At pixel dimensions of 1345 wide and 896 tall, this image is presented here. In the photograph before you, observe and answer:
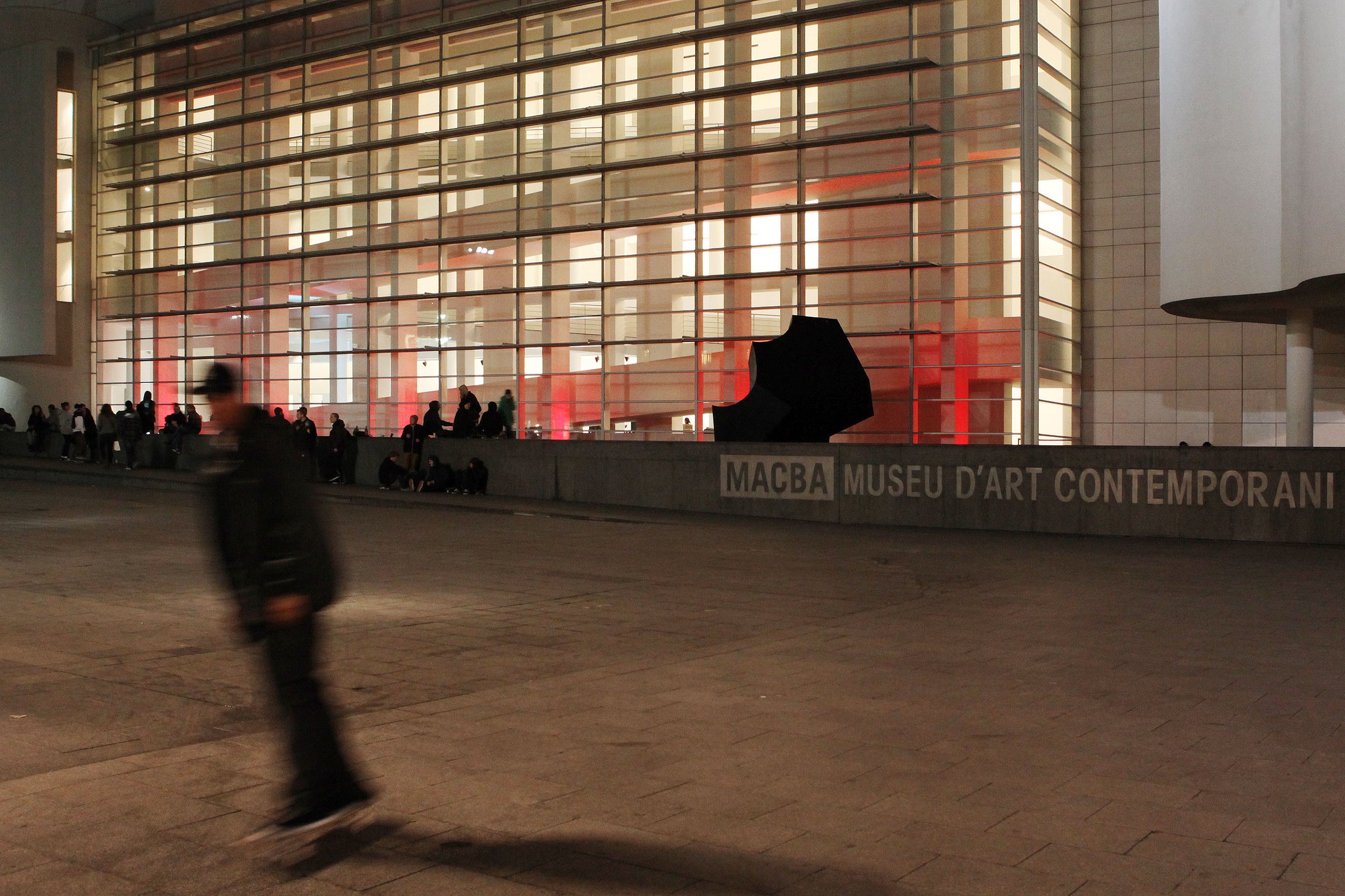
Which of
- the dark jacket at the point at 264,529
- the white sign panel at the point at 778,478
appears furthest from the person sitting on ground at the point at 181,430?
the dark jacket at the point at 264,529

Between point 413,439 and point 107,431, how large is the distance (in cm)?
992

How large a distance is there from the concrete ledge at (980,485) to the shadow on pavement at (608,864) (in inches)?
595

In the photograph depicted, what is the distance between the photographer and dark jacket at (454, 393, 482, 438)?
27.9 m

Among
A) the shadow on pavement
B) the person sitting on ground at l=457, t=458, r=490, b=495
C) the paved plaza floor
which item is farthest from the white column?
the shadow on pavement

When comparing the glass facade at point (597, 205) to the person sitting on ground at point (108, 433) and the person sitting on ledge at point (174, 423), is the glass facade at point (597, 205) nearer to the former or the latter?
the person sitting on ledge at point (174, 423)

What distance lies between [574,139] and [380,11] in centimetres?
842

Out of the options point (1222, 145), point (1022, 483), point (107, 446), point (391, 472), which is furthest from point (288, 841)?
point (107, 446)

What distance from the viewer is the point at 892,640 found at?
9.31 m

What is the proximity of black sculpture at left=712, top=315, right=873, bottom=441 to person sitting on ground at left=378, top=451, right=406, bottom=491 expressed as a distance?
775cm

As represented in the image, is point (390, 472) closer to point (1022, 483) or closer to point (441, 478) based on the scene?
point (441, 478)

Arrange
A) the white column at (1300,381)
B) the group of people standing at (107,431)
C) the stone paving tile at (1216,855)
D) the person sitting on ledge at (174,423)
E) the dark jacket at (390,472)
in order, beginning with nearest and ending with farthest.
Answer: the stone paving tile at (1216,855), the white column at (1300,381), the dark jacket at (390,472), the group of people standing at (107,431), the person sitting on ledge at (174,423)

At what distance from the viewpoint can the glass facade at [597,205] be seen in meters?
31.0

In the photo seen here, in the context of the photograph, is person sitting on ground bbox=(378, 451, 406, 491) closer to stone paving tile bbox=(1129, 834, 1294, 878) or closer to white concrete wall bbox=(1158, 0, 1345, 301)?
white concrete wall bbox=(1158, 0, 1345, 301)

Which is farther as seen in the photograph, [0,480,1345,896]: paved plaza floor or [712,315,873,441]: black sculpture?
[712,315,873,441]: black sculpture
